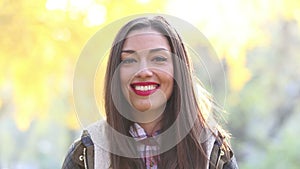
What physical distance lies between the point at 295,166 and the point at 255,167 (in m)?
0.48

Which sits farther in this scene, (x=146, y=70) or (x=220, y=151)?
(x=220, y=151)

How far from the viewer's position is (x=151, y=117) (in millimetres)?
1321

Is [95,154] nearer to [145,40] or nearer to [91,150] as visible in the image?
[91,150]

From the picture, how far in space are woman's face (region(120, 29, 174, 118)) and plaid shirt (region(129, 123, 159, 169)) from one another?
0.19 feet

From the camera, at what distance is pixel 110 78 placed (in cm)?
131

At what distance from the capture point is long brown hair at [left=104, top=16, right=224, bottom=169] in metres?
1.31

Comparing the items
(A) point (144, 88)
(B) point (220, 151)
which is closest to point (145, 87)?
(A) point (144, 88)

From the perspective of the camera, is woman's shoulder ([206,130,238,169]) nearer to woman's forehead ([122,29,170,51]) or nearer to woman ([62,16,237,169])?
woman ([62,16,237,169])

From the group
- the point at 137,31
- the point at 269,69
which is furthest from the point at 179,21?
the point at 269,69

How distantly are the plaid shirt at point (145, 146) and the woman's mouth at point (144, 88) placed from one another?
0.34 feet

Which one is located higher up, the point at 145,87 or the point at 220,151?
the point at 145,87

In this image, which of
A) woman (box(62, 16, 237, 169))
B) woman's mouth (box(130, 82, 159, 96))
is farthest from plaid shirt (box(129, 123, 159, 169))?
woman's mouth (box(130, 82, 159, 96))

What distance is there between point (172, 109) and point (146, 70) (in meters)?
0.13

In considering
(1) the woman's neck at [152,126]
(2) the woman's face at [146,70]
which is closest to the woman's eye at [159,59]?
(2) the woman's face at [146,70]
